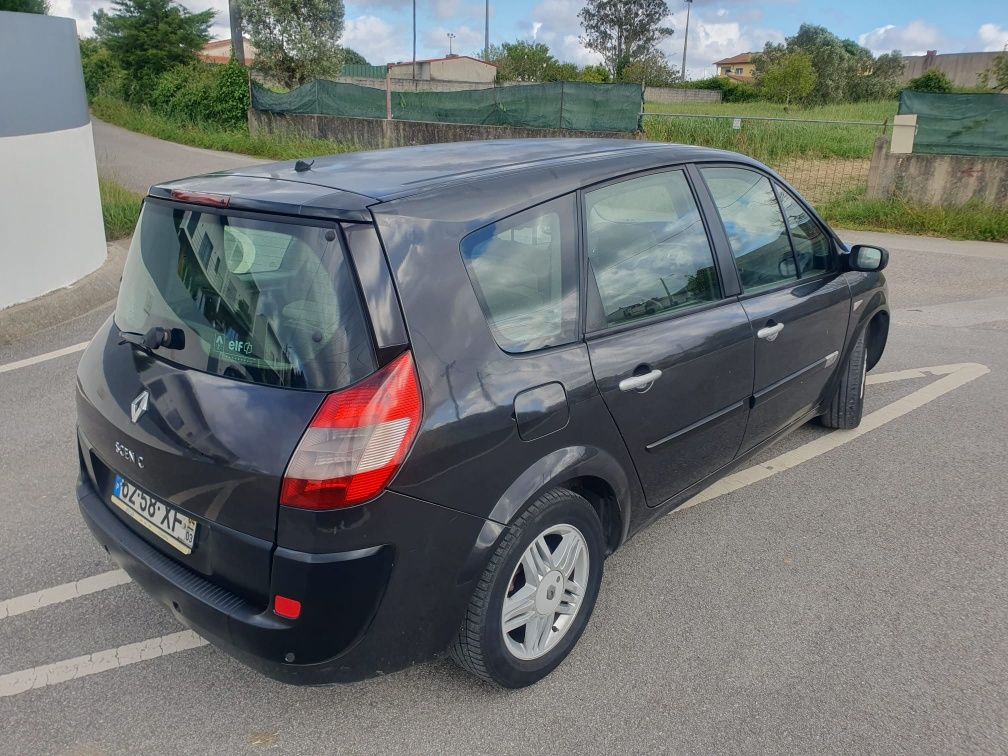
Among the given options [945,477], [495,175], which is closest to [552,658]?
[495,175]

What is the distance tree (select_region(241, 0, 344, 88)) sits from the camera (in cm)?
3064

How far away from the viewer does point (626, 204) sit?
119 inches

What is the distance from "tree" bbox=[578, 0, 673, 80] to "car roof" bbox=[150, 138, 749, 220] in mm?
81136

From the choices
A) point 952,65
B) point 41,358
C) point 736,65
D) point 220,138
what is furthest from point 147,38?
point 736,65

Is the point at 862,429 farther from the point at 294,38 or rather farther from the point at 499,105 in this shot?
the point at 294,38

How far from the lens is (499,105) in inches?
749

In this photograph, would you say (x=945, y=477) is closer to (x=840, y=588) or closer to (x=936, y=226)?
(x=840, y=588)

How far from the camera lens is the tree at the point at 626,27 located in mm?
79688

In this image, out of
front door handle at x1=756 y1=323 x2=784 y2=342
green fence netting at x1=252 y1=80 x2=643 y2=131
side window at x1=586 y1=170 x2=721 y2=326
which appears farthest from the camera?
green fence netting at x1=252 y1=80 x2=643 y2=131

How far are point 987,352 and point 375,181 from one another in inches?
221

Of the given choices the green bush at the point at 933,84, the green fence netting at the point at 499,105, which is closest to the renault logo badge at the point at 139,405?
the green fence netting at the point at 499,105

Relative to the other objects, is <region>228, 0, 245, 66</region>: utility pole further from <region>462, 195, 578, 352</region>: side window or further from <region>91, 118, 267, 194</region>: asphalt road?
<region>462, 195, 578, 352</region>: side window

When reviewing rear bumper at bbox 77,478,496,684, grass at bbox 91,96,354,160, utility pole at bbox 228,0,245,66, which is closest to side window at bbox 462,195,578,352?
rear bumper at bbox 77,478,496,684


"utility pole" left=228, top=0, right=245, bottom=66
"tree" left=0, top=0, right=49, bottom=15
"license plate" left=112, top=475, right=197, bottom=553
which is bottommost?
"license plate" left=112, top=475, right=197, bottom=553
